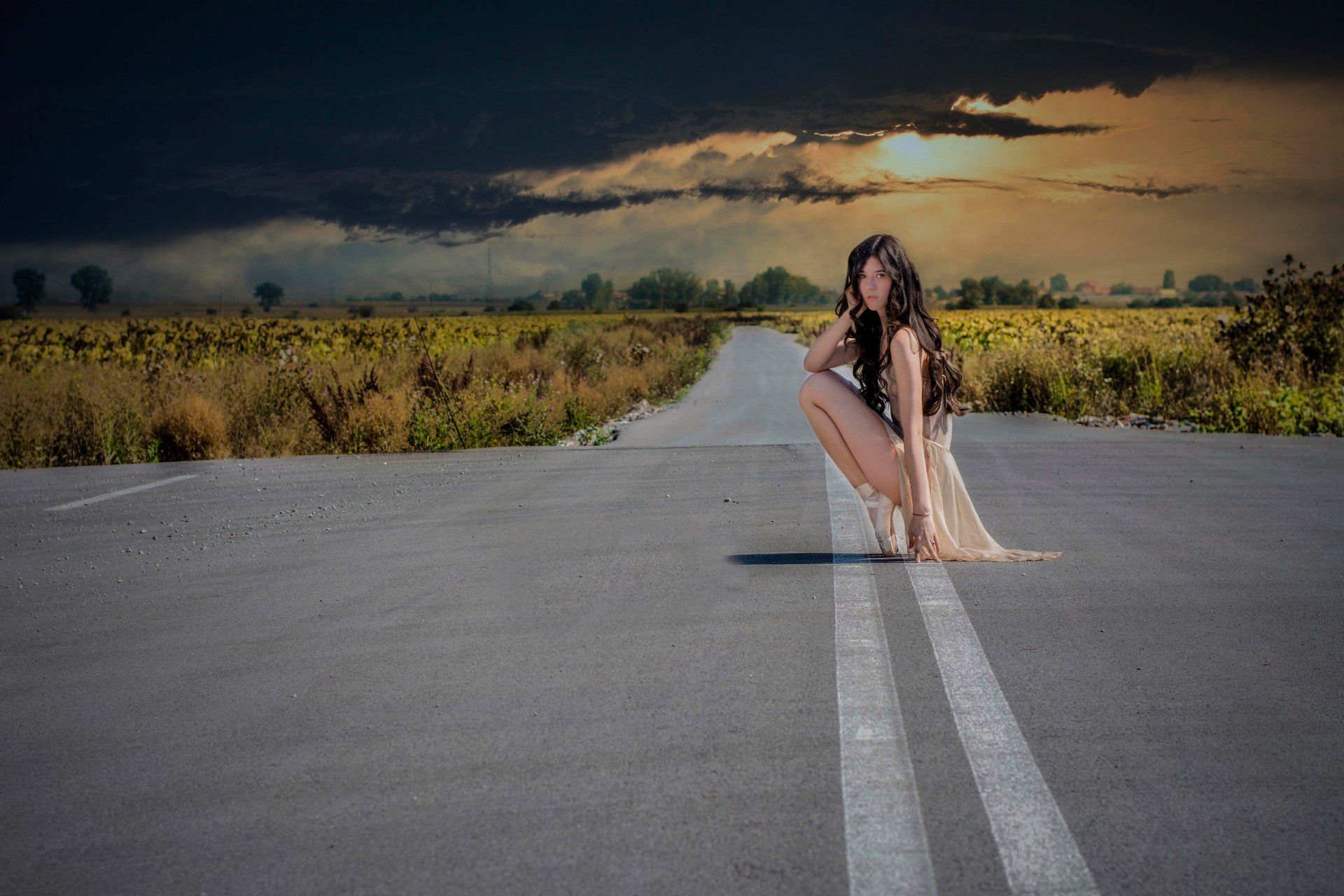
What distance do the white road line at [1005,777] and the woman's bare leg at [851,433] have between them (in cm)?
119

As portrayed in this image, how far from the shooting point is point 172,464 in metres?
11.6

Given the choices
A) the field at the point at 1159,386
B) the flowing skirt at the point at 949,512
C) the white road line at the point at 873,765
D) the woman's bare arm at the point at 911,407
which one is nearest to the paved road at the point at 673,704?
the white road line at the point at 873,765

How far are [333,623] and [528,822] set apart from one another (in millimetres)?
2373

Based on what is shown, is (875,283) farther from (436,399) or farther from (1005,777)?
(436,399)

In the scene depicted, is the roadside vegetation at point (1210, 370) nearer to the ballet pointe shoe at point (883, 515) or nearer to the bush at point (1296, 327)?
the bush at point (1296, 327)

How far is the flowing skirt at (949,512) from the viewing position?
5508 millimetres

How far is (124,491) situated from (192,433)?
10.7ft

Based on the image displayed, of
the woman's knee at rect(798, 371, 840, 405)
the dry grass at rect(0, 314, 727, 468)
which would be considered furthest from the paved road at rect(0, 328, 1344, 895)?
the dry grass at rect(0, 314, 727, 468)

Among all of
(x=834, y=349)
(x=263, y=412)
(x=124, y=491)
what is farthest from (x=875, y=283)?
(x=263, y=412)

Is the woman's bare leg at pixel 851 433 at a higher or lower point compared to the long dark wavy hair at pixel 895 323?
lower

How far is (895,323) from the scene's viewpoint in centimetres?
538

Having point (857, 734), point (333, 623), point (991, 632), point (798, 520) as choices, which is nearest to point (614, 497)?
point (798, 520)

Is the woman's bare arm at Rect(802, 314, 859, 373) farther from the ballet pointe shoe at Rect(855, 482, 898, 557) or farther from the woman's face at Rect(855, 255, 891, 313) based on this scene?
the ballet pointe shoe at Rect(855, 482, 898, 557)

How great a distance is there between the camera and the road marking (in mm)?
8727
